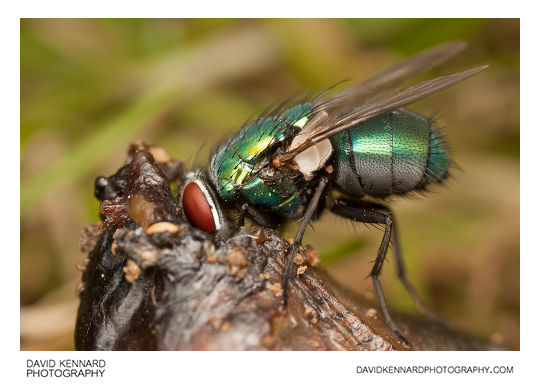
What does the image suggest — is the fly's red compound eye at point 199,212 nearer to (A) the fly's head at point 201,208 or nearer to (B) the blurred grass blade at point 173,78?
(A) the fly's head at point 201,208

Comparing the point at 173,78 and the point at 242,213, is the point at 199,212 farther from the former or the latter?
the point at 173,78

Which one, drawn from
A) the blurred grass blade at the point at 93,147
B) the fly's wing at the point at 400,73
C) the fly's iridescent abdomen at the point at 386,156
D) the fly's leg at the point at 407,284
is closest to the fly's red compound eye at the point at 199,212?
the fly's iridescent abdomen at the point at 386,156

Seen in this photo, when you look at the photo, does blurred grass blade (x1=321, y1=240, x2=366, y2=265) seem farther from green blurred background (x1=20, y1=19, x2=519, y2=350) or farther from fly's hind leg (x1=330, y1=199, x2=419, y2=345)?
fly's hind leg (x1=330, y1=199, x2=419, y2=345)

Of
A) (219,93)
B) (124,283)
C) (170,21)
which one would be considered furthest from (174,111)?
(124,283)

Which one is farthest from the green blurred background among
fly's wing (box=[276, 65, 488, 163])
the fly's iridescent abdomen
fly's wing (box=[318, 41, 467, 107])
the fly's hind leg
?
fly's wing (box=[276, 65, 488, 163])

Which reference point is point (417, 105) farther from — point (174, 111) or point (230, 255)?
point (230, 255)
